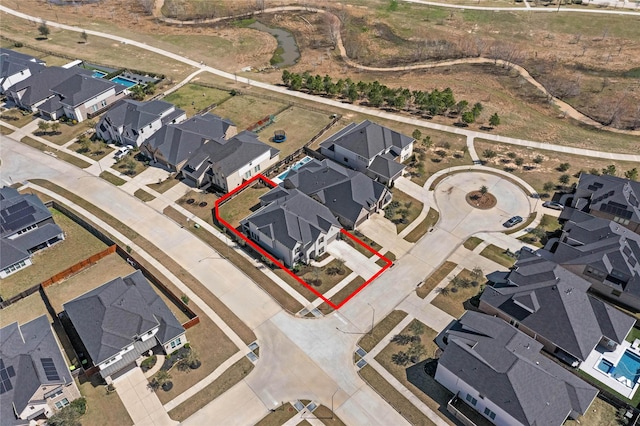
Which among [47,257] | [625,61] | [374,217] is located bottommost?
[47,257]

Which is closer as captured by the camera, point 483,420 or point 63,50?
point 483,420

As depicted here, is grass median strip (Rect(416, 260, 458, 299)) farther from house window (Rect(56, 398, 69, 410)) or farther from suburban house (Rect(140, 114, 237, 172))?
suburban house (Rect(140, 114, 237, 172))

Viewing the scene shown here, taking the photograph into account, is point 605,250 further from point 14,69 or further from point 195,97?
point 14,69

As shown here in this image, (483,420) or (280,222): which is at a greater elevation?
(280,222)

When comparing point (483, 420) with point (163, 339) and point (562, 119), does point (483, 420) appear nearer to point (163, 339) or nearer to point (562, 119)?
point (163, 339)

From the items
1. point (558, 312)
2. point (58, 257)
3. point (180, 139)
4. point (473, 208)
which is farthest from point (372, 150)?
point (58, 257)

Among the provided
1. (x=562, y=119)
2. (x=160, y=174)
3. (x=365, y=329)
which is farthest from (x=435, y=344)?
(x=562, y=119)

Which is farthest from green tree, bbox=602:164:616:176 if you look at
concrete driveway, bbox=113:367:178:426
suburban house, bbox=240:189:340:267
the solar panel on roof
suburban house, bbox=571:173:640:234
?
the solar panel on roof

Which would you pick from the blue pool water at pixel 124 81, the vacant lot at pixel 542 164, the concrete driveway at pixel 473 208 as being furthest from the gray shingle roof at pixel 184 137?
the vacant lot at pixel 542 164
